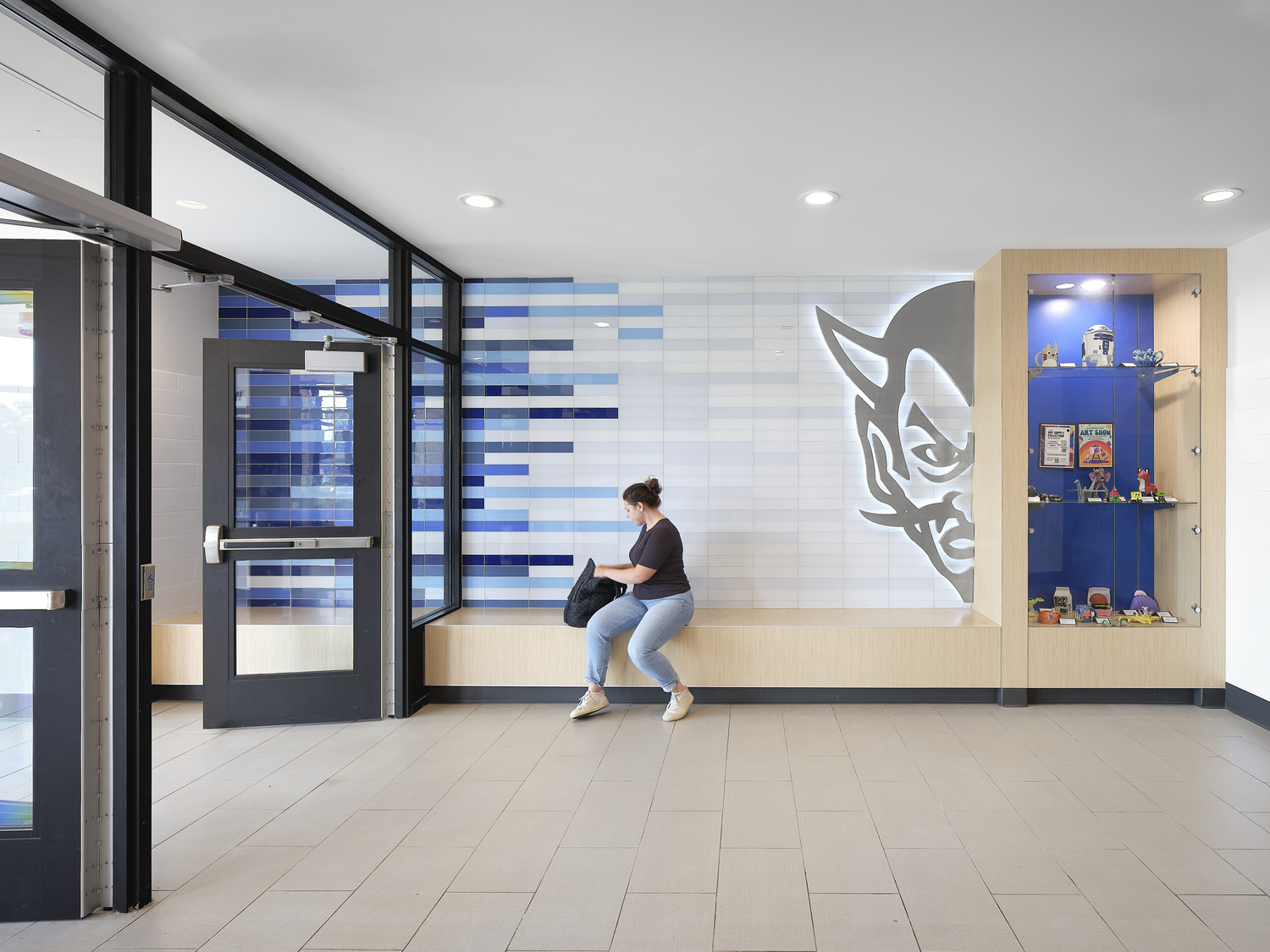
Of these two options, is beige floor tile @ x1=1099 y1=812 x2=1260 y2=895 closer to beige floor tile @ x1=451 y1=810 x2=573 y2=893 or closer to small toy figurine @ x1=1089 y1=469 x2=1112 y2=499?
beige floor tile @ x1=451 y1=810 x2=573 y2=893

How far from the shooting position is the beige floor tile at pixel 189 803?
303 cm

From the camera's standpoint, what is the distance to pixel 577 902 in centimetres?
248

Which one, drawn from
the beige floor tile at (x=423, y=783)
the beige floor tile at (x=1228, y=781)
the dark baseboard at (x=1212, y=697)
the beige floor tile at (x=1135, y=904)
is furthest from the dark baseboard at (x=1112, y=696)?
the beige floor tile at (x=423, y=783)

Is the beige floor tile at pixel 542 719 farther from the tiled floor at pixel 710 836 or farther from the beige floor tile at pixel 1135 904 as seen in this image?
the beige floor tile at pixel 1135 904

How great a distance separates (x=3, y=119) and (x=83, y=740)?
1.82 m

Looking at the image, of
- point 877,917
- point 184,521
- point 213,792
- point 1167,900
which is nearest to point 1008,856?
point 1167,900

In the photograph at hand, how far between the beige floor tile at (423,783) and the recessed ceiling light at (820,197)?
10.5ft

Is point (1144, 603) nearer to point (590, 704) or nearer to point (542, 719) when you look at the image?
point (590, 704)

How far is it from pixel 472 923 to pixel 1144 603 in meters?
4.37

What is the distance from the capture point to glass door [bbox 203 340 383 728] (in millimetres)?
4238

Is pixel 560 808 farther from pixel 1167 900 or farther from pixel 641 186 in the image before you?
pixel 641 186

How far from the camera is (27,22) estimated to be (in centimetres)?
214

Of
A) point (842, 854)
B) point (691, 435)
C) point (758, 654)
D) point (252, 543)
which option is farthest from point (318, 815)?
point (691, 435)

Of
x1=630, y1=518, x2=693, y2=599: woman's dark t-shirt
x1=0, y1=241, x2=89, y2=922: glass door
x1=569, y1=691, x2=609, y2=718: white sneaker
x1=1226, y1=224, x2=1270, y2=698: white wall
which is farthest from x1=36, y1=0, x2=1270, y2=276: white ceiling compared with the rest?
x1=569, y1=691, x2=609, y2=718: white sneaker
